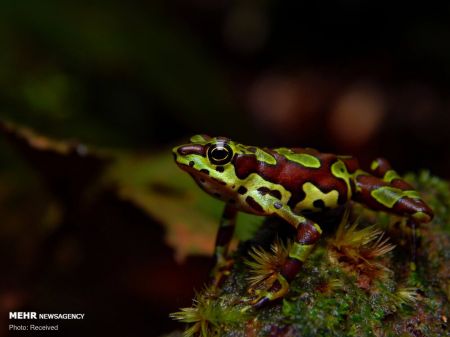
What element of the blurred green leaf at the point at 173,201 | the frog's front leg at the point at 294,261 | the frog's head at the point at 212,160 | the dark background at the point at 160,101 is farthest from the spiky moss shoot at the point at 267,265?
the dark background at the point at 160,101

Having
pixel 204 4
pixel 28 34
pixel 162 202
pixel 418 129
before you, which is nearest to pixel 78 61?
pixel 28 34

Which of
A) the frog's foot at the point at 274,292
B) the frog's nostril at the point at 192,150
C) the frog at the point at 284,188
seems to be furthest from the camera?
the frog's nostril at the point at 192,150

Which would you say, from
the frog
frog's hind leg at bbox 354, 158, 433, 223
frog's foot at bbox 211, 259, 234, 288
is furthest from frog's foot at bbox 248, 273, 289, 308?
frog's hind leg at bbox 354, 158, 433, 223

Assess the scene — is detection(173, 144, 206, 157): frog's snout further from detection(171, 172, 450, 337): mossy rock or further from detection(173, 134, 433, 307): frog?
detection(171, 172, 450, 337): mossy rock

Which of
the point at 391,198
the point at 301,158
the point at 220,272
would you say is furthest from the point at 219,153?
the point at 391,198

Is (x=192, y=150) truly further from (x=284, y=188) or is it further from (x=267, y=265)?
(x=267, y=265)

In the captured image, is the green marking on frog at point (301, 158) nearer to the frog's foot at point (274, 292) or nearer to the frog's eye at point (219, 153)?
the frog's eye at point (219, 153)
